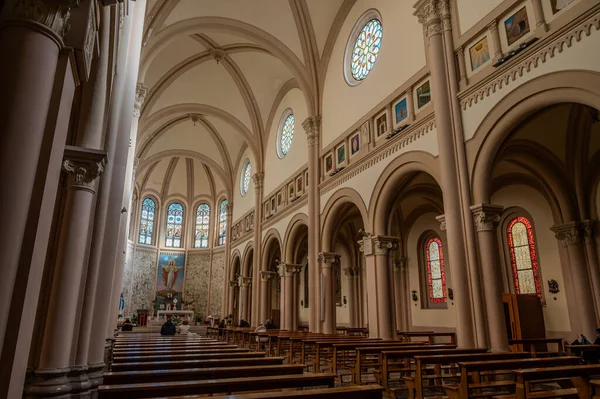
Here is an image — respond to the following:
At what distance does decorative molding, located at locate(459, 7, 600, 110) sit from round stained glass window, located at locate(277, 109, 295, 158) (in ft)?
37.6

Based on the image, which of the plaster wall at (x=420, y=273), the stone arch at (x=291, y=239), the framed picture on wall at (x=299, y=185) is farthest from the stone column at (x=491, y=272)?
the stone arch at (x=291, y=239)

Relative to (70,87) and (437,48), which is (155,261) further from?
(70,87)

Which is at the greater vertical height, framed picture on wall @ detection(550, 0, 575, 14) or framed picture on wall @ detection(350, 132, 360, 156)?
framed picture on wall @ detection(350, 132, 360, 156)

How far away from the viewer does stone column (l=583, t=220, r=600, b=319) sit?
10852mm

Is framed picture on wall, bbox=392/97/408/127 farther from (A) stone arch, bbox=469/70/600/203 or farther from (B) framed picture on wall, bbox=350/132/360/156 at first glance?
(A) stone arch, bbox=469/70/600/203

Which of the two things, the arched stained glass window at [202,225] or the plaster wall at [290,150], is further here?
the arched stained glass window at [202,225]

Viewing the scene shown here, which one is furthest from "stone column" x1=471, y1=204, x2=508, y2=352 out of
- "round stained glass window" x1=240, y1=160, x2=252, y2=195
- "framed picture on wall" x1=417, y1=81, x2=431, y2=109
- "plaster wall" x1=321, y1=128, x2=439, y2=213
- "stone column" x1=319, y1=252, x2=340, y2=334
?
"round stained glass window" x1=240, y1=160, x2=252, y2=195

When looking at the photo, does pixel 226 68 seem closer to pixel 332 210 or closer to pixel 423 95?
pixel 332 210

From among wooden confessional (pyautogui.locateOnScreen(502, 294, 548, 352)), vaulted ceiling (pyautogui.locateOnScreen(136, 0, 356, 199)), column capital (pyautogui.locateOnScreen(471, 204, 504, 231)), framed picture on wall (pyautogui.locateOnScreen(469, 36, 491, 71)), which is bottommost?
wooden confessional (pyautogui.locateOnScreen(502, 294, 548, 352))

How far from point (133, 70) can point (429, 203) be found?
13362 millimetres

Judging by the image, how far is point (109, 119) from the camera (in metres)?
5.68

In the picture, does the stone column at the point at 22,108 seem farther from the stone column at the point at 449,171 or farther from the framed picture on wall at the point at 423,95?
the framed picture on wall at the point at 423,95

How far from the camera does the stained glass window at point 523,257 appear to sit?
1340cm

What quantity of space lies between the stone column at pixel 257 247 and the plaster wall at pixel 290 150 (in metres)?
0.64
